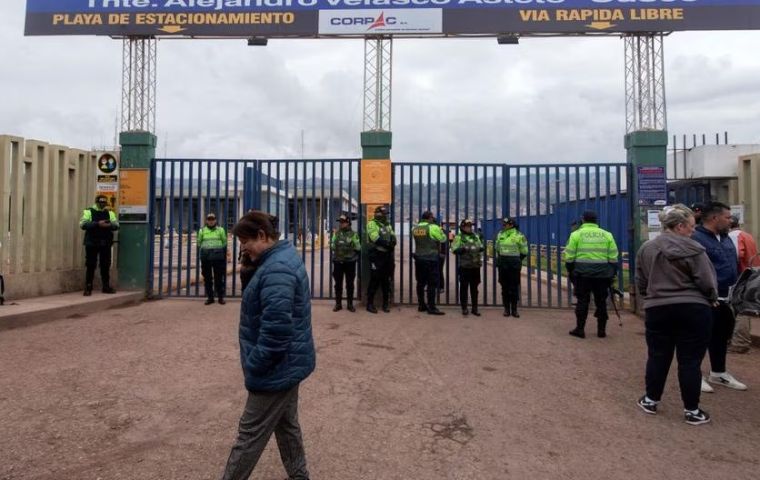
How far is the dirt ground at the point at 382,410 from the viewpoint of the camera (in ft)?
10.6

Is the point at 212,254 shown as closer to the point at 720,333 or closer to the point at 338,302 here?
the point at 338,302

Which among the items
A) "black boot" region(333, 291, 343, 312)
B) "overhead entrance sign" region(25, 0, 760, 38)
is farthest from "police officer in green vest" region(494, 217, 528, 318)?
"overhead entrance sign" region(25, 0, 760, 38)

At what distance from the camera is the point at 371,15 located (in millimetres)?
8828

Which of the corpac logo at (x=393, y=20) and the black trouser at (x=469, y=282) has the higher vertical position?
the corpac logo at (x=393, y=20)

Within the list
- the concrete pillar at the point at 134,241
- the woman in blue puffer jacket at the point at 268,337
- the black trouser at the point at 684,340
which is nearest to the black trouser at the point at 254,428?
the woman in blue puffer jacket at the point at 268,337

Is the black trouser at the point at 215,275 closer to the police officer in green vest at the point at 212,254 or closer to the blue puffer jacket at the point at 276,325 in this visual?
the police officer in green vest at the point at 212,254

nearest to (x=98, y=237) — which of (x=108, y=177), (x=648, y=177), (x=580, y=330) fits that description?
(x=108, y=177)

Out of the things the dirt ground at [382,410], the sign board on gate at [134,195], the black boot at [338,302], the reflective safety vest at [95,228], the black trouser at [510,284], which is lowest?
the dirt ground at [382,410]

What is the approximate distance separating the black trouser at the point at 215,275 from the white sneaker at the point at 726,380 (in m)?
7.17

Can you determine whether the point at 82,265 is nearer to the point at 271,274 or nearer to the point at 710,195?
the point at 271,274

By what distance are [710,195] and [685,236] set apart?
18.2 feet

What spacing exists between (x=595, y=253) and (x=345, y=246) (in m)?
3.83

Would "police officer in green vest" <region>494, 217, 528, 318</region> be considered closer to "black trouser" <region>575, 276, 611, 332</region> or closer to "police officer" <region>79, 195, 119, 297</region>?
"black trouser" <region>575, 276, 611, 332</region>

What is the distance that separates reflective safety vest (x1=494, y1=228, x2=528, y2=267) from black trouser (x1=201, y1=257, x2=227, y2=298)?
4746 millimetres
